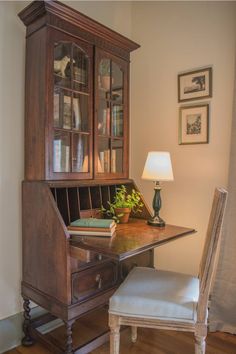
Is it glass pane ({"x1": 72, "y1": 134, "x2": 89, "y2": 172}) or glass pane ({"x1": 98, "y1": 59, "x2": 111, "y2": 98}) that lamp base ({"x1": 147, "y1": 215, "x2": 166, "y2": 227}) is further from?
glass pane ({"x1": 98, "y1": 59, "x2": 111, "y2": 98})

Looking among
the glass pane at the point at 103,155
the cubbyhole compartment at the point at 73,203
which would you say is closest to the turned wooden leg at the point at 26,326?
the cubbyhole compartment at the point at 73,203

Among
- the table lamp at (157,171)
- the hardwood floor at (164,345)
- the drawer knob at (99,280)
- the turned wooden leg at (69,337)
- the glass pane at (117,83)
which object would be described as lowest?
the hardwood floor at (164,345)

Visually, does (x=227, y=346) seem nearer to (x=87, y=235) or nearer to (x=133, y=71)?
(x=87, y=235)

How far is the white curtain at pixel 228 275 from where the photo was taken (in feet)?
5.93

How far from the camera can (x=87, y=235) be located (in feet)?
4.76

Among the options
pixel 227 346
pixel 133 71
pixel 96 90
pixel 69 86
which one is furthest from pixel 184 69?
pixel 227 346

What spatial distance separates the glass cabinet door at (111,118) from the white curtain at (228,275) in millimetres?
741

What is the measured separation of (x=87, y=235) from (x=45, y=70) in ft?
3.10

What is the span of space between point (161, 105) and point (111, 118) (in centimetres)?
55

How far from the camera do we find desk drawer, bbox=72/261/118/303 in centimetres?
145

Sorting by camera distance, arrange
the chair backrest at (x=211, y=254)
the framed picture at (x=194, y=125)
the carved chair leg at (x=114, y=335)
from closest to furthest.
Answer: the chair backrest at (x=211, y=254)
the carved chair leg at (x=114, y=335)
the framed picture at (x=194, y=125)

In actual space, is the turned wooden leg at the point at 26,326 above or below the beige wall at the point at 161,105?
below

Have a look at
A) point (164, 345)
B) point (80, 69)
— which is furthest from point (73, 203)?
point (164, 345)

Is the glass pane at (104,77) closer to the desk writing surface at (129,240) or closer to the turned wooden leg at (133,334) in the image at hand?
the desk writing surface at (129,240)
